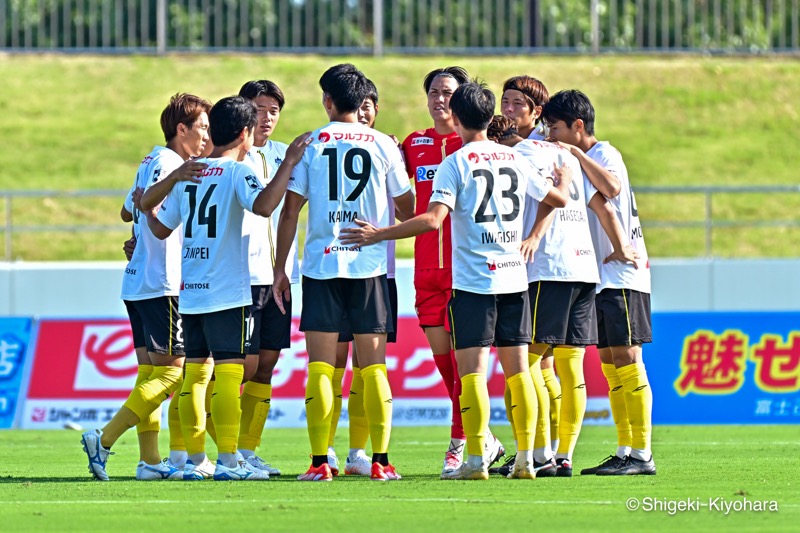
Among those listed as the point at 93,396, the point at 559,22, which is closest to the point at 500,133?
the point at 93,396

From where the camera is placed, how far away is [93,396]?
14.0m

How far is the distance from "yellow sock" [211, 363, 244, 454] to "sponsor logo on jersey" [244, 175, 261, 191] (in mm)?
1063

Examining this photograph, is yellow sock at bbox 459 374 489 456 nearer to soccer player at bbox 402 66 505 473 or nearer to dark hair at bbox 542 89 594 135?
soccer player at bbox 402 66 505 473

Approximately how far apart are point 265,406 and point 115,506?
6.83ft

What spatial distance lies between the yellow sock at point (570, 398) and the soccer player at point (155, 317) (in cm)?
240

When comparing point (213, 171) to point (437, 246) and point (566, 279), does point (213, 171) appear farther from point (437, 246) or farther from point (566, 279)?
point (566, 279)

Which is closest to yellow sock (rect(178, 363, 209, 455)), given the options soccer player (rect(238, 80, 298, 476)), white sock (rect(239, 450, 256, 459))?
soccer player (rect(238, 80, 298, 476))

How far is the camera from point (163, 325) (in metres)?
8.68

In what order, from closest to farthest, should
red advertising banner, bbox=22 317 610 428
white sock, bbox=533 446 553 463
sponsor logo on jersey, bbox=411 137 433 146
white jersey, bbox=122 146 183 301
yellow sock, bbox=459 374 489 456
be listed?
yellow sock, bbox=459 374 489 456, white sock, bbox=533 446 553 463, white jersey, bbox=122 146 183 301, sponsor logo on jersey, bbox=411 137 433 146, red advertising banner, bbox=22 317 610 428

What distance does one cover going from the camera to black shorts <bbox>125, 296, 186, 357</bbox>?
863cm

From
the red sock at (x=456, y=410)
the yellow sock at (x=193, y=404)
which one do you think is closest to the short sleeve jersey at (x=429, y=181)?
the red sock at (x=456, y=410)

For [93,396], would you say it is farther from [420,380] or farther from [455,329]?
[455,329]

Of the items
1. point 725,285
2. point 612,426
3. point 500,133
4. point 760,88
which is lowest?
point 612,426

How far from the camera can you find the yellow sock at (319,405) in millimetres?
8055
